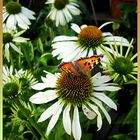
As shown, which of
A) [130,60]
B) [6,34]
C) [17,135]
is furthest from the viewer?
[6,34]

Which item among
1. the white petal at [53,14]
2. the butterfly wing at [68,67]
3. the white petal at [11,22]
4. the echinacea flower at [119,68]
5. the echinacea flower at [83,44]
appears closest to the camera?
the butterfly wing at [68,67]

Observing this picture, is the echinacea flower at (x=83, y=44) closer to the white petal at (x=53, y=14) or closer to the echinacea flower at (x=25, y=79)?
the echinacea flower at (x=25, y=79)

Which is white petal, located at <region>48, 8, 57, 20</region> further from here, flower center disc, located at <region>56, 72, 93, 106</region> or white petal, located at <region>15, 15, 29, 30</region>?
flower center disc, located at <region>56, 72, 93, 106</region>

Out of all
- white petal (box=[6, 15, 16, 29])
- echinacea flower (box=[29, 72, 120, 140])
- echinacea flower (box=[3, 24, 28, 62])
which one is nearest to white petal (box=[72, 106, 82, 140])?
echinacea flower (box=[29, 72, 120, 140])

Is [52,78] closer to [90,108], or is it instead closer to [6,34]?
[90,108]

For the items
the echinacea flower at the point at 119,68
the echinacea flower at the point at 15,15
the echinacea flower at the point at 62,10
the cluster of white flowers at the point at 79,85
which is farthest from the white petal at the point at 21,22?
the echinacea flower at the point at 119,68

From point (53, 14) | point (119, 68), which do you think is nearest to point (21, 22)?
point (53, 14)

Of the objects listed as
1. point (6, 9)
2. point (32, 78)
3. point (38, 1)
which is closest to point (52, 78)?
point (32, 78)
